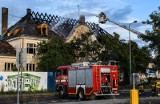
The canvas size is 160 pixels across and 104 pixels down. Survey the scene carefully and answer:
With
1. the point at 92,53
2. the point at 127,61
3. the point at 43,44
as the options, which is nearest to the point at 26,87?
the point at 43,44

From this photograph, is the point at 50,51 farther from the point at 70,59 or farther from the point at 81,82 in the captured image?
the point at 81,82

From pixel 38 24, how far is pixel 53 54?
547 inches

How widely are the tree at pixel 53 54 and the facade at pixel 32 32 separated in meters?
2.55

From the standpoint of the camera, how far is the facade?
2487 inches

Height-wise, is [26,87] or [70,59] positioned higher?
[70,59]

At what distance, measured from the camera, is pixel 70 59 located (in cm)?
5712

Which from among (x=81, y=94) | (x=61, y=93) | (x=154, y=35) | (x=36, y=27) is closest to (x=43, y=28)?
(x=36, y=27)

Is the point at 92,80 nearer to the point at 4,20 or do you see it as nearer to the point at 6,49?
the point at 6,49

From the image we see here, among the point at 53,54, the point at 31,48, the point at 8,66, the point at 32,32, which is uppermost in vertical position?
the point at 32,32

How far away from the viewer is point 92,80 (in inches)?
1363

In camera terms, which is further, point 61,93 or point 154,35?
point 61,93

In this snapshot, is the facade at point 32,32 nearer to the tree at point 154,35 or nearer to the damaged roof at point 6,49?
the damaged roof at point 6,49

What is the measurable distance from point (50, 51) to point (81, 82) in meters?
22.2

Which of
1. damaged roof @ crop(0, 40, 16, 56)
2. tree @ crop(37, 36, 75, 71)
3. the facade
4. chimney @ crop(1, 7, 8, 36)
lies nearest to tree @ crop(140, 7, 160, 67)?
tree @ crop(37, 36, 75, 71)
